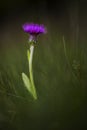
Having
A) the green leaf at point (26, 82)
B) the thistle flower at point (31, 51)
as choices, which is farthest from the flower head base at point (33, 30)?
the green leaf at point (26, 82)

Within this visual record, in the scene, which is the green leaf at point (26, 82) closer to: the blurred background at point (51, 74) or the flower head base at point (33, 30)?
the blurred background at point (51, 74)

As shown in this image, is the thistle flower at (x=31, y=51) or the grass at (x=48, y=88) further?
the thistle flower at (x=31, y=51)

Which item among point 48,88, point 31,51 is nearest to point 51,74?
point 48,88

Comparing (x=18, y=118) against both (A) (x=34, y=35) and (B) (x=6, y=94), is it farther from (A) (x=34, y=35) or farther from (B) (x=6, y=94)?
(A) (x=34, y=35)

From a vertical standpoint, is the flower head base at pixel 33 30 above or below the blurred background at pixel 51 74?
above

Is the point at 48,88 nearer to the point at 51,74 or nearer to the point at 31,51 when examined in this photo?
the point at 51,74

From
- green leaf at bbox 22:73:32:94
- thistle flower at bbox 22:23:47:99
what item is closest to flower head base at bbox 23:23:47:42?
thistle flower at bbox 22:23:47:99

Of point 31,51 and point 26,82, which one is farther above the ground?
point 31,51

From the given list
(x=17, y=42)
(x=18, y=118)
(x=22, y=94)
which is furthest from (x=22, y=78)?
(x=17, y=42)
